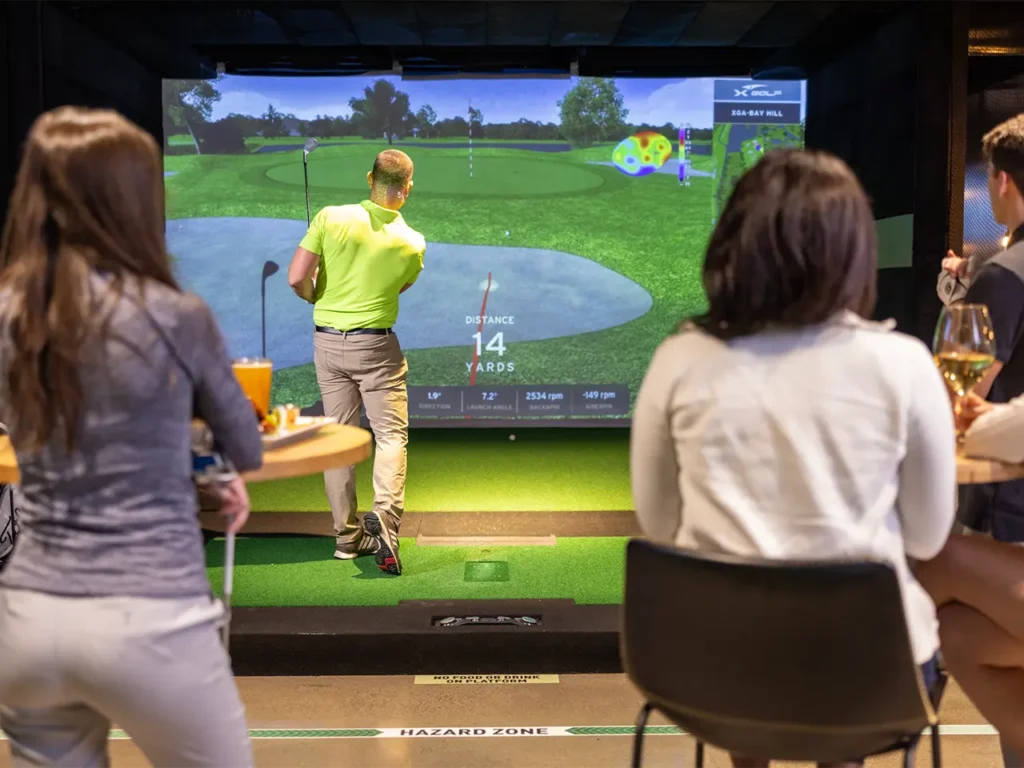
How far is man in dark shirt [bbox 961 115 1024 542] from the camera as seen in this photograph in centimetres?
204

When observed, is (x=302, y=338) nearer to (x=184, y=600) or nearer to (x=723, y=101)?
(x=723, y=101)

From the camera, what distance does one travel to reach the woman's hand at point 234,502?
147 centimetres

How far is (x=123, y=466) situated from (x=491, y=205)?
6.85 metres

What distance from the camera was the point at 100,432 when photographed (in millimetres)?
1286

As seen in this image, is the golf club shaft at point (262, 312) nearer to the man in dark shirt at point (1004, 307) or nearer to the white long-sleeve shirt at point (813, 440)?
the man in dark shirt at point (1004, 307)

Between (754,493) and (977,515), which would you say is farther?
(977,515)

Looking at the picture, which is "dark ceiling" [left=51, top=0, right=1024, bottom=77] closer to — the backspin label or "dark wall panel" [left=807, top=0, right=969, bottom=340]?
"dark wall panel" [left=807, top=0, right=969, bottom=340]

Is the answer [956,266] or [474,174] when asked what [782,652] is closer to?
[956,266]

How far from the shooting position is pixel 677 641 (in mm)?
1481

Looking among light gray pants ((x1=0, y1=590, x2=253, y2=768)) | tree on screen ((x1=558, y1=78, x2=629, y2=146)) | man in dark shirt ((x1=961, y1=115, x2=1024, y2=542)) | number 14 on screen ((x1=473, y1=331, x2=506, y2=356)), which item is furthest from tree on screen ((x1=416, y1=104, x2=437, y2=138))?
light gray pants ((x1=0, y1=590, x2=253, y2=768))

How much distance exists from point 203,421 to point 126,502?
0.55ft

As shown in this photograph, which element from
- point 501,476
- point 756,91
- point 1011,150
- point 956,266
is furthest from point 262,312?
point 1011,150

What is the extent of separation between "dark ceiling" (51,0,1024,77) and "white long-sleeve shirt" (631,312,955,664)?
3581 mm

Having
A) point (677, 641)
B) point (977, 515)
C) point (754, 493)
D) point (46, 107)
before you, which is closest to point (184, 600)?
point (677, 641)
